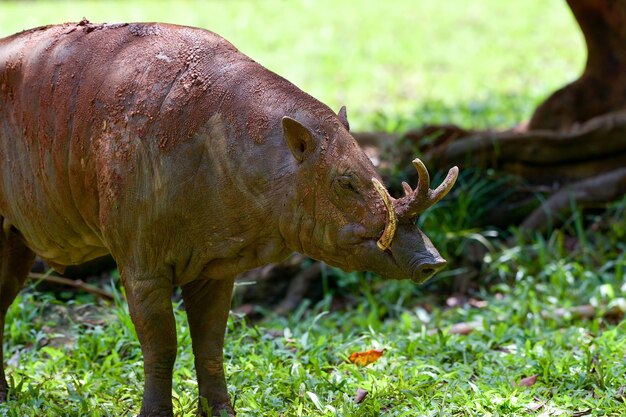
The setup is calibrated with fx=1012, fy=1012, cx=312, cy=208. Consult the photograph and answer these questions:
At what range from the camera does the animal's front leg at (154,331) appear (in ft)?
14.4

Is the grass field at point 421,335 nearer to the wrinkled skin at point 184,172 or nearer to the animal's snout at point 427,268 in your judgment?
the wrinkled skin at point 184,172

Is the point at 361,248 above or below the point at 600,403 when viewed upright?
above

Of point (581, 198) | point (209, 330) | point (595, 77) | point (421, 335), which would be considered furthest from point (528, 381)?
point (595, 77)

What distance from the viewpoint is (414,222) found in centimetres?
409

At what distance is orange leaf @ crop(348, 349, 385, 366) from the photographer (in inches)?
223

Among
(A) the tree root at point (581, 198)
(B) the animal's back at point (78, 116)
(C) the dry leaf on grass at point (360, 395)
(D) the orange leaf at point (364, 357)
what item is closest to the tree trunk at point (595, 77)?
(A) the tree root at point (581, 198)

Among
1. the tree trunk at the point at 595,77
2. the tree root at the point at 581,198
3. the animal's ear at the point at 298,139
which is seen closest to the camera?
the animal's ear at the point at 298,139

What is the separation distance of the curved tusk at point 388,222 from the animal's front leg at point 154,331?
100 cm

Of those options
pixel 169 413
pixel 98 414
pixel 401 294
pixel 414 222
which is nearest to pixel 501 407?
pixel 414 222

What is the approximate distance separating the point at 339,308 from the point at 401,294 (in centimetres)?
47

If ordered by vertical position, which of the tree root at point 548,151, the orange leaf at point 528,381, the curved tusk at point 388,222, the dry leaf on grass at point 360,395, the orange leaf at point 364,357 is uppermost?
the curved tusk at point 388,222

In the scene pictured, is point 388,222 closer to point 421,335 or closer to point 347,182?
point 347,182

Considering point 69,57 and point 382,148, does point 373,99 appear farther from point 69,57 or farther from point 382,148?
point 69,57

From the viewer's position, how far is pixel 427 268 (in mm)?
3990
